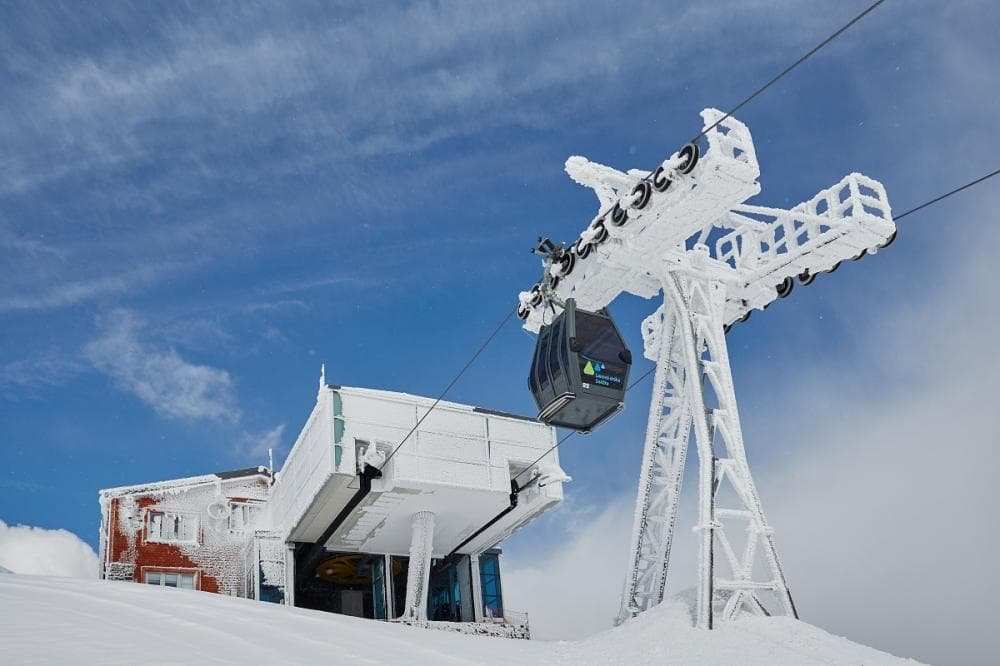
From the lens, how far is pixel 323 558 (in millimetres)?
31875

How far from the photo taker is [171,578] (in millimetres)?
33906

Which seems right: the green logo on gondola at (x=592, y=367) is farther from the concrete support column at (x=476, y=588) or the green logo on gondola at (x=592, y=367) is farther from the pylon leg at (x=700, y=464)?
the concrete support column at (x=476, y=588)

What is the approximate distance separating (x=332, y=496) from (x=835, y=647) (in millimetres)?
15799

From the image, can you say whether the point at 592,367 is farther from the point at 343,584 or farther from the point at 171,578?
the point at 343,584

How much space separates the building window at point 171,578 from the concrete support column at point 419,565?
9.31 m

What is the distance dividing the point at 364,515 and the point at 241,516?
9.05m

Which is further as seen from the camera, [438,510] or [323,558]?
[323,558]

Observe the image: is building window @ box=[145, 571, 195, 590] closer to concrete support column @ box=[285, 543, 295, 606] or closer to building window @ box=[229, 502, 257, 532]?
building window @ box=[229, 502, 257, 532]

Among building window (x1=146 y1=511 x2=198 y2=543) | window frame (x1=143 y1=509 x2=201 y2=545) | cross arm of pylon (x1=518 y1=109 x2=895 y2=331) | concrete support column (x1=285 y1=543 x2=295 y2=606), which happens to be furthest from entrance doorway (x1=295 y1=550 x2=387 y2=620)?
cross arm of pylon (x1=518 y1=109 x2=895 y2=331)

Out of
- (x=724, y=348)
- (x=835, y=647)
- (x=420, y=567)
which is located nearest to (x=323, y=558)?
(x=420, y=567)

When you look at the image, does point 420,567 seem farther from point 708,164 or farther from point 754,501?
point 708,164

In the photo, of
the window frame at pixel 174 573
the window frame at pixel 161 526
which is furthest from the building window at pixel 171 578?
the window frame at pixel 161 526

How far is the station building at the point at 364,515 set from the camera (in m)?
27.5

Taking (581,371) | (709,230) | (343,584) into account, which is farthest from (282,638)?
(343,584)
